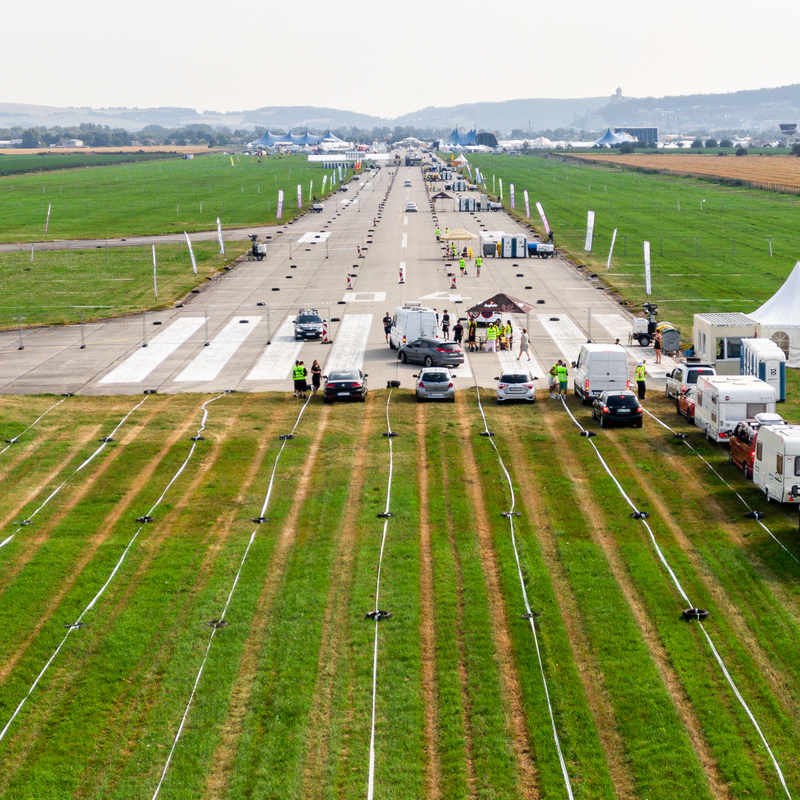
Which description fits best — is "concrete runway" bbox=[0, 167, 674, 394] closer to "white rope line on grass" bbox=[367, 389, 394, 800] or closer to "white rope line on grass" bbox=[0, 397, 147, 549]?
"white rope line on grass" bbox=[0, 397, 147, 549]

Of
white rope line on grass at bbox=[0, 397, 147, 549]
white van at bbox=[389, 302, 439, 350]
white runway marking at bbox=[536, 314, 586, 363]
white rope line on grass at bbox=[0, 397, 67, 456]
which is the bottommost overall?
white rope line on grass at bbox=[0, 397, 147, 549]

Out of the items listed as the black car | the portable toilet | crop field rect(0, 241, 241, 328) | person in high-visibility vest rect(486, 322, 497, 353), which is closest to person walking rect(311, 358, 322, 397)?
the black car

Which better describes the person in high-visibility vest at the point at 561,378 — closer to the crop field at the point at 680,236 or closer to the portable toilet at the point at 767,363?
the portable toilet at the point at 767,363

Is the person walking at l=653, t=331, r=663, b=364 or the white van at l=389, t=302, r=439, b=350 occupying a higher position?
the white van at l=389, t=302, r=439, b=350

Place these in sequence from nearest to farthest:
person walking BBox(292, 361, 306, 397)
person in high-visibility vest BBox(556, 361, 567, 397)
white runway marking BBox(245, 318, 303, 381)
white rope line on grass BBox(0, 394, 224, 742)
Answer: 1. white rope line on grass BBox(0, 394, 224, 742)
2. person in high-visibility vest BBox(556, 361, 567, 397)
3. person walking BBox(292, 361, 306, 397)
4. white runway marking BBox(245, 318, 303, 381)

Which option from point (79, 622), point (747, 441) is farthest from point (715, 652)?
point (79, 622)

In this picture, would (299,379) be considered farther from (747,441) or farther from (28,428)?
(747,441)

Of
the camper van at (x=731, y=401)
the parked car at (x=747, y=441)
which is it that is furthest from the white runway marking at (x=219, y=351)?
the parked car at (x=747, y=441)

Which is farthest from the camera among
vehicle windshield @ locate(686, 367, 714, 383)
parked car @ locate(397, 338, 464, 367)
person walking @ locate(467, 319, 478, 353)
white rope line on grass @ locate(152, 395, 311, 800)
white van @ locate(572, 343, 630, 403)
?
person walking @ locate(467, 319, 478, 353)
